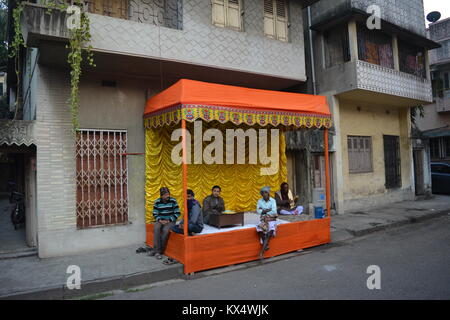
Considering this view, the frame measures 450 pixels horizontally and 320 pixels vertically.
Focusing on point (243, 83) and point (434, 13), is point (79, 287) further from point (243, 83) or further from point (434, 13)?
point (434, 13)

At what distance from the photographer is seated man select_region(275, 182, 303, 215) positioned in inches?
326

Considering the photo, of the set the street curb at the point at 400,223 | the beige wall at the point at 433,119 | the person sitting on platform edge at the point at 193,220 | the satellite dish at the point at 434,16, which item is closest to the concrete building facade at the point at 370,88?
the street curb at the point at 400,223

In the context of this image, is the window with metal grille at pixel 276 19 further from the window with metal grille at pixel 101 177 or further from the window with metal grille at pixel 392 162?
the window with metal grille at pixel 392 162

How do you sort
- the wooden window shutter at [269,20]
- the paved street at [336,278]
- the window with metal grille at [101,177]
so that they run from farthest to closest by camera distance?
the wooden window shutter at [269,20], the window with metal grille at [101,177], the paved street at [336,278]

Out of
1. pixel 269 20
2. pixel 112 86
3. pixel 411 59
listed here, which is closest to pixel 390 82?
pixel 411 59

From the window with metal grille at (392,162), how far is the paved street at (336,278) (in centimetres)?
649

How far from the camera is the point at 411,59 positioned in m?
13.7

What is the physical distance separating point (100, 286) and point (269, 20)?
8.09 metres

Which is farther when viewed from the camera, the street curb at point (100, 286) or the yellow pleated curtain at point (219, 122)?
the yellow pleated curtain at point (219, 122)

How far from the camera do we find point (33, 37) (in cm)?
587

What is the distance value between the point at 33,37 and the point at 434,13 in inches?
930

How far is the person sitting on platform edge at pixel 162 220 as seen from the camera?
649 centimetres

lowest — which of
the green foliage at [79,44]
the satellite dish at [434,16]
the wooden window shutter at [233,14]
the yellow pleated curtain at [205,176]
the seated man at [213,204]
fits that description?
the seated man at [213,204]
